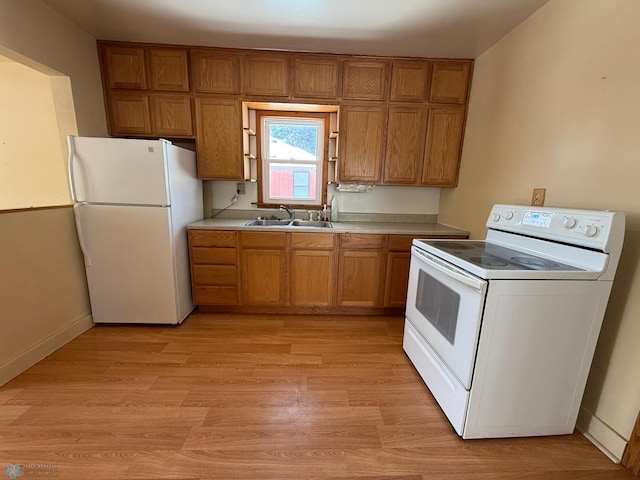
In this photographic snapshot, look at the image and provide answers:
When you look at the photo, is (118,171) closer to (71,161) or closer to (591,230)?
(71,161)

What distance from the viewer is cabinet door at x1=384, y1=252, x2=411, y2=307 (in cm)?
248

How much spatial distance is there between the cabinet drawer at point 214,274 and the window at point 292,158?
88 cm

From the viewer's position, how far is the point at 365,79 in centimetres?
245

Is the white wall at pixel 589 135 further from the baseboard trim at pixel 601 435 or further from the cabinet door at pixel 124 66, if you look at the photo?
the cabinet door at pixel 124 66

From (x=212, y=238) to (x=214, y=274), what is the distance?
0.35 m

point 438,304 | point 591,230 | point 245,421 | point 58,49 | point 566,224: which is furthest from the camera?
point 58,49

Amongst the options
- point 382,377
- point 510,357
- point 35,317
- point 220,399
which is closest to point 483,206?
point 510,357

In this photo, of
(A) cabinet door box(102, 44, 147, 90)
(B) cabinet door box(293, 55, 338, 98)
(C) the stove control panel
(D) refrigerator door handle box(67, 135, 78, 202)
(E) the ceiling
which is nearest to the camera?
(C) the stove control panel

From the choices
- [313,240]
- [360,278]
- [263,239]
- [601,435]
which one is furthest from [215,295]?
[601,435]

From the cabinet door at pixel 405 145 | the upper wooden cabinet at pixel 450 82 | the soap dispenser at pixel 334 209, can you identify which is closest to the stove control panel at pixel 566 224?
the cabinet door at pixel 405 145

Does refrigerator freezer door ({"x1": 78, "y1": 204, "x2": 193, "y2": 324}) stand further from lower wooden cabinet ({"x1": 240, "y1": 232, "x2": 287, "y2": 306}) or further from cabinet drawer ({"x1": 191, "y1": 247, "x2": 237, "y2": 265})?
lower wooden cabinet ({"x1": 240, "y1": 232, "x2": 287, "y2": 306})

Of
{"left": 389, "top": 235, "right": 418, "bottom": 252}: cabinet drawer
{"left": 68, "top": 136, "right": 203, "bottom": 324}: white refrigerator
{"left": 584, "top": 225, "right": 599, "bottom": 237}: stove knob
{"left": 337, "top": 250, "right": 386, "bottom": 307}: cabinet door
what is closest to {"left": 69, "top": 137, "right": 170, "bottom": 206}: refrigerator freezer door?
{"left": 68, "top": 136, "right": 203, "bottom": 324}: white refrigerator

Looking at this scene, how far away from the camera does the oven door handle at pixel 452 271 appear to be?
1162 millimetres

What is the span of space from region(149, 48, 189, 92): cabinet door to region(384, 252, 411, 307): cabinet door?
250cm
